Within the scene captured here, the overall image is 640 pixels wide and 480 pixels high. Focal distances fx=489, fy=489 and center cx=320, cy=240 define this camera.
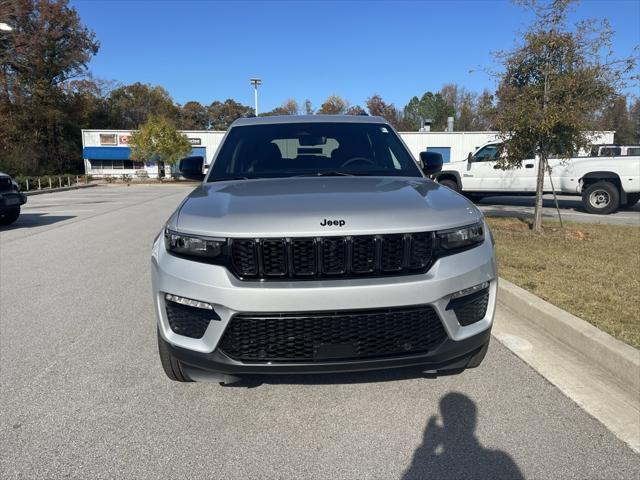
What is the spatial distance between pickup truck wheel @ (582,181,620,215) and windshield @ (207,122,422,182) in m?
11.1

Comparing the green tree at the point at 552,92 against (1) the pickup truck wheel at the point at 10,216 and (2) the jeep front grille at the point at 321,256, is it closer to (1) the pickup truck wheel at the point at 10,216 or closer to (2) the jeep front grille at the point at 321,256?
(2) the jeep front grille at the point at 321,256

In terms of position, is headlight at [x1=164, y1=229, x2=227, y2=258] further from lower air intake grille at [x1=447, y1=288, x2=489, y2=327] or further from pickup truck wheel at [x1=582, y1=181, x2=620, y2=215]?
pickup truck wheel at [x1=582, y1=181, x2=620, y2=215]

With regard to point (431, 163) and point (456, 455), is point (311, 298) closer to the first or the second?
point (456, 455)

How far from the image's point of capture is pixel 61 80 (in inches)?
2202

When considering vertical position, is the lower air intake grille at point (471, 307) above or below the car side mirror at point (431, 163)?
below

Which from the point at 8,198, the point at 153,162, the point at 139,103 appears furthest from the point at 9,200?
the point at 139,103

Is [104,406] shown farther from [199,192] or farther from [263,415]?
[199,192]

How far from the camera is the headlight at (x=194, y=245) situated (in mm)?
2596

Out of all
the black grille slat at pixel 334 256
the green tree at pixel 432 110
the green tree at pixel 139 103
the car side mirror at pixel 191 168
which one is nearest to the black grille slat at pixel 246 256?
the black grille slat at pixel 334 256

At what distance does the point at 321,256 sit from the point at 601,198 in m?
13.3

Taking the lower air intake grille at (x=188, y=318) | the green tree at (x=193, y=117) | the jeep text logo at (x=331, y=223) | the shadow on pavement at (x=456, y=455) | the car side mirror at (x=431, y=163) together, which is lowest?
the shadow on pavement at (x=456, y=455)

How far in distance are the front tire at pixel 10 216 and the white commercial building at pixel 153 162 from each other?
3436 cm

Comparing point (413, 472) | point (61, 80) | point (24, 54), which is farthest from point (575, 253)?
point (61, 80)

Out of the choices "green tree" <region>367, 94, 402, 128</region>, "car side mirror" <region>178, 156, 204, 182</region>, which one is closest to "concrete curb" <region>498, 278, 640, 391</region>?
"car side mirror" <region>178, 156, 204, 182</region>
